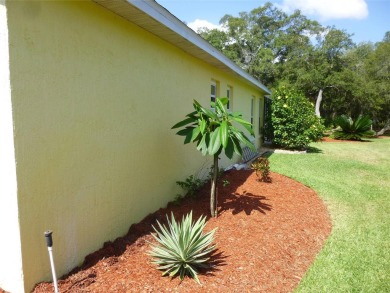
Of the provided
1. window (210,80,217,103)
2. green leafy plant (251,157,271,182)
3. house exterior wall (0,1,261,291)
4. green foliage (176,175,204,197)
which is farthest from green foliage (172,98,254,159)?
window (210,80,217,103)

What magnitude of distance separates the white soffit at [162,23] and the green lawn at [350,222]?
4.10 metres

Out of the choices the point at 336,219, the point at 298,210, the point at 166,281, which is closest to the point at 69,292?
the point at 166,281

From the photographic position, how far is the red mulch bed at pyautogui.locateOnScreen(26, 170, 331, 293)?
11.4 feet

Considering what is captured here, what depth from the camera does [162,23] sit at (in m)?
4.49

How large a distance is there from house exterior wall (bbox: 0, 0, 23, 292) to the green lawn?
10.4 ft

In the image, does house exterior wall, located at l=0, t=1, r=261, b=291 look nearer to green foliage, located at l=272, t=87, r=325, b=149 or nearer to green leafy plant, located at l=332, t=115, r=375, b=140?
green foliage, located at l=272, t=87, r=325, b=149

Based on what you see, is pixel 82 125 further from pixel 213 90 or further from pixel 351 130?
pixel 351 130

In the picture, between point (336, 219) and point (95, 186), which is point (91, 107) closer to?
→ point (95, 186)

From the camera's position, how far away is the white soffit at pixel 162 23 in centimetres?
387

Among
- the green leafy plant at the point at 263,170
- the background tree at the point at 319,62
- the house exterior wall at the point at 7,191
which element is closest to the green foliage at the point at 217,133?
the house exterior wall at the point at 7,191

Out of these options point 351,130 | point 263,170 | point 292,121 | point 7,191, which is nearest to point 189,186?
point 263,170

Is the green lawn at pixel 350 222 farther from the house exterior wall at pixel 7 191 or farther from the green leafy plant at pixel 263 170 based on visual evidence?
the house exterior wall at pixel 7 191

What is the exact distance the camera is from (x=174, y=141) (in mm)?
6176

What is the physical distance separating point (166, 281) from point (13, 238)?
172 cm
